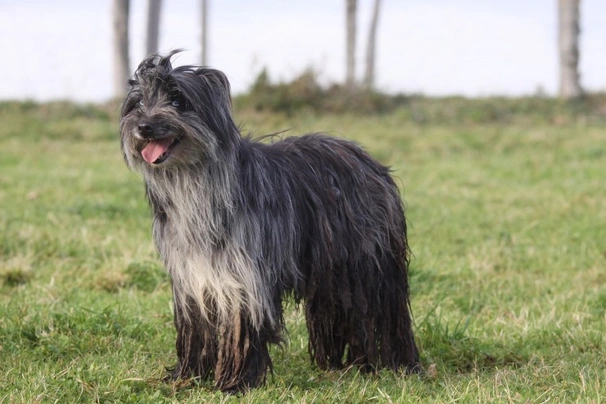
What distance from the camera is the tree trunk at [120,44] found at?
21719 mm

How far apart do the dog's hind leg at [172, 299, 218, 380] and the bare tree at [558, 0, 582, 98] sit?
1925 cm

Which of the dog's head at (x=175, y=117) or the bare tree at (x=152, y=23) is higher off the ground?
the bare tree at (x=152, y=23)

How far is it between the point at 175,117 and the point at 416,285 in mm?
4093

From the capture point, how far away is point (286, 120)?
1903cm

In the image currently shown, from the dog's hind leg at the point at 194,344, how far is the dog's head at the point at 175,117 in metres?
0.94

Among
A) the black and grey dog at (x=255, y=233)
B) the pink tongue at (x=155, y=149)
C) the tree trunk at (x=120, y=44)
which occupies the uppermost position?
the tree trunk at (x=120, y=44)

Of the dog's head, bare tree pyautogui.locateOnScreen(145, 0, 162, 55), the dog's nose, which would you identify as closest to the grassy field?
the dog's head

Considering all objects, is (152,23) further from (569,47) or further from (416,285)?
(416,285)

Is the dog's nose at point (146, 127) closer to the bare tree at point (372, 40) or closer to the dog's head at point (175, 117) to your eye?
the dog's head at point (175, 117)

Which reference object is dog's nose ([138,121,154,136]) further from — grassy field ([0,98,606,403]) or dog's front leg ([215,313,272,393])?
grassy field ([0,98,606,403])

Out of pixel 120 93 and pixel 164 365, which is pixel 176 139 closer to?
pixel 164 365

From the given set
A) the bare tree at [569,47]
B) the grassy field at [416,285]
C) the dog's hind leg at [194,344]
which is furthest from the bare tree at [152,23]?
the dog's hind leg at [194,344]

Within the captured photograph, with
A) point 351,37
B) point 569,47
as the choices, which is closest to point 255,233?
point 569,47

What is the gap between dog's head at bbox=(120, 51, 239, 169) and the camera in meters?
4.54
